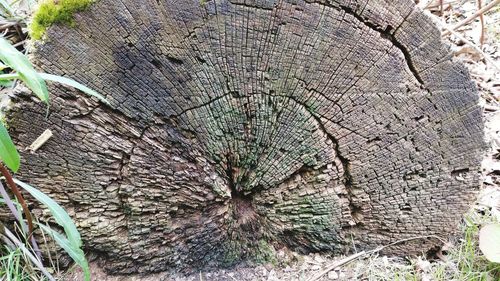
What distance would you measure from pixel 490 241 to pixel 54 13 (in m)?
1.73

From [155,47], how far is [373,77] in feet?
2.38

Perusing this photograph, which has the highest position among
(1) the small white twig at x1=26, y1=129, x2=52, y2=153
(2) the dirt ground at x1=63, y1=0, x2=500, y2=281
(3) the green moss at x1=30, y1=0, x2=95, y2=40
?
(3) the green moss at x1=30, y1=0, x2=95, y2=40

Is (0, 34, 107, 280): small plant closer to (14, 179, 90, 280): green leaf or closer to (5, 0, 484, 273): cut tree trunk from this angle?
(14, 179, 90, 280): green leaf

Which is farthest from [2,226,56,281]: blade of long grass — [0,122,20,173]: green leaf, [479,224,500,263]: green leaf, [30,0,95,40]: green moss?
[479,224,500,263]: green leaf

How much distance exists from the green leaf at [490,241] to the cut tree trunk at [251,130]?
0.39 feet

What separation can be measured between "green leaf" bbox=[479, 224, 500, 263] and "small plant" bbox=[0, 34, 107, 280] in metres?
1.44

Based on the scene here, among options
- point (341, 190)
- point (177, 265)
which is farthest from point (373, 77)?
point (177, 265)

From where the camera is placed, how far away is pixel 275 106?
1.54m

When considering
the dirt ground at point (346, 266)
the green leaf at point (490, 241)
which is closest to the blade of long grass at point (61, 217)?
the dirt ground at point (346, 266)

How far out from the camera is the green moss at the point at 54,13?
4.29ft

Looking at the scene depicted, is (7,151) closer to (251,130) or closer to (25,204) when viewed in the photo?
(25,204)

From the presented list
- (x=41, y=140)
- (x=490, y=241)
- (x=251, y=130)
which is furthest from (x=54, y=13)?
(x=490, y=241)

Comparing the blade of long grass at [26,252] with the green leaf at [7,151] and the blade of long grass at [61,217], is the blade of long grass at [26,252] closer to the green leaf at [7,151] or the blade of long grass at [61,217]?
the blade of long grass at [61,217]

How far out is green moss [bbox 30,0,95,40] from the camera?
131 centimetres
